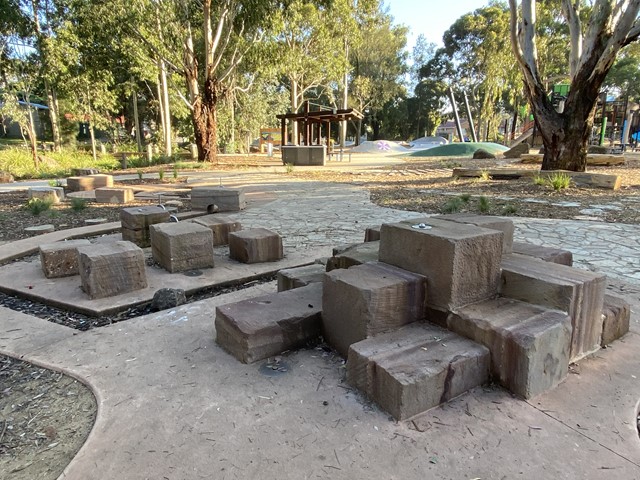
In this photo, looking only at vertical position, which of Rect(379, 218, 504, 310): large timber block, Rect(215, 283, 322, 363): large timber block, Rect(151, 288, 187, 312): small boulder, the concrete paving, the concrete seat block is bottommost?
the concrete paving

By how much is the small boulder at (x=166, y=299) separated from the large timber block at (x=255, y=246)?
1.02m

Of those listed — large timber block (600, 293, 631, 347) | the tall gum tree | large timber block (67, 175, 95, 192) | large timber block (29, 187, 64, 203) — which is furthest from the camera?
large timber block (67, 175, 95, 192)

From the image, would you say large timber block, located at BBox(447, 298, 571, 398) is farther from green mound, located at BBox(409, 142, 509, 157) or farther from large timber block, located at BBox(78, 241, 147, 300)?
green mound, located at BBox(409, 142, 509, 157)

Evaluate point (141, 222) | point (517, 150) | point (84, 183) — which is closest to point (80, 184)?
point (84, 183)

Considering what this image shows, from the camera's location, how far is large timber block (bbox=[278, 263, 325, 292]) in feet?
9.90

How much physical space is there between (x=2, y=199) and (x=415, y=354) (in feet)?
31.8

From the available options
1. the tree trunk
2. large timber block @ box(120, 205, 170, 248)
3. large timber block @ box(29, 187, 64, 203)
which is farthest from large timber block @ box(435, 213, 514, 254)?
the tree trunk

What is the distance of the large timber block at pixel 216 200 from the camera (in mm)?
6934

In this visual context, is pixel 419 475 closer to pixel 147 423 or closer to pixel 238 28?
pixel 147 423

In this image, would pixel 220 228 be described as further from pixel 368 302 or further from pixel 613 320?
pixel 613 320

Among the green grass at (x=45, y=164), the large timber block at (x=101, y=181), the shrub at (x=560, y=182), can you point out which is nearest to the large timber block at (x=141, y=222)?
the large timber block at (x=101, y=181)

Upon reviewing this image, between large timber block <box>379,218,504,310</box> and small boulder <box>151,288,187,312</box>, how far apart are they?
67.7 inches

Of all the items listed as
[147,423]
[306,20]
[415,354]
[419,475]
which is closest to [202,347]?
[147,423]

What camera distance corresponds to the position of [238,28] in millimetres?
16750
